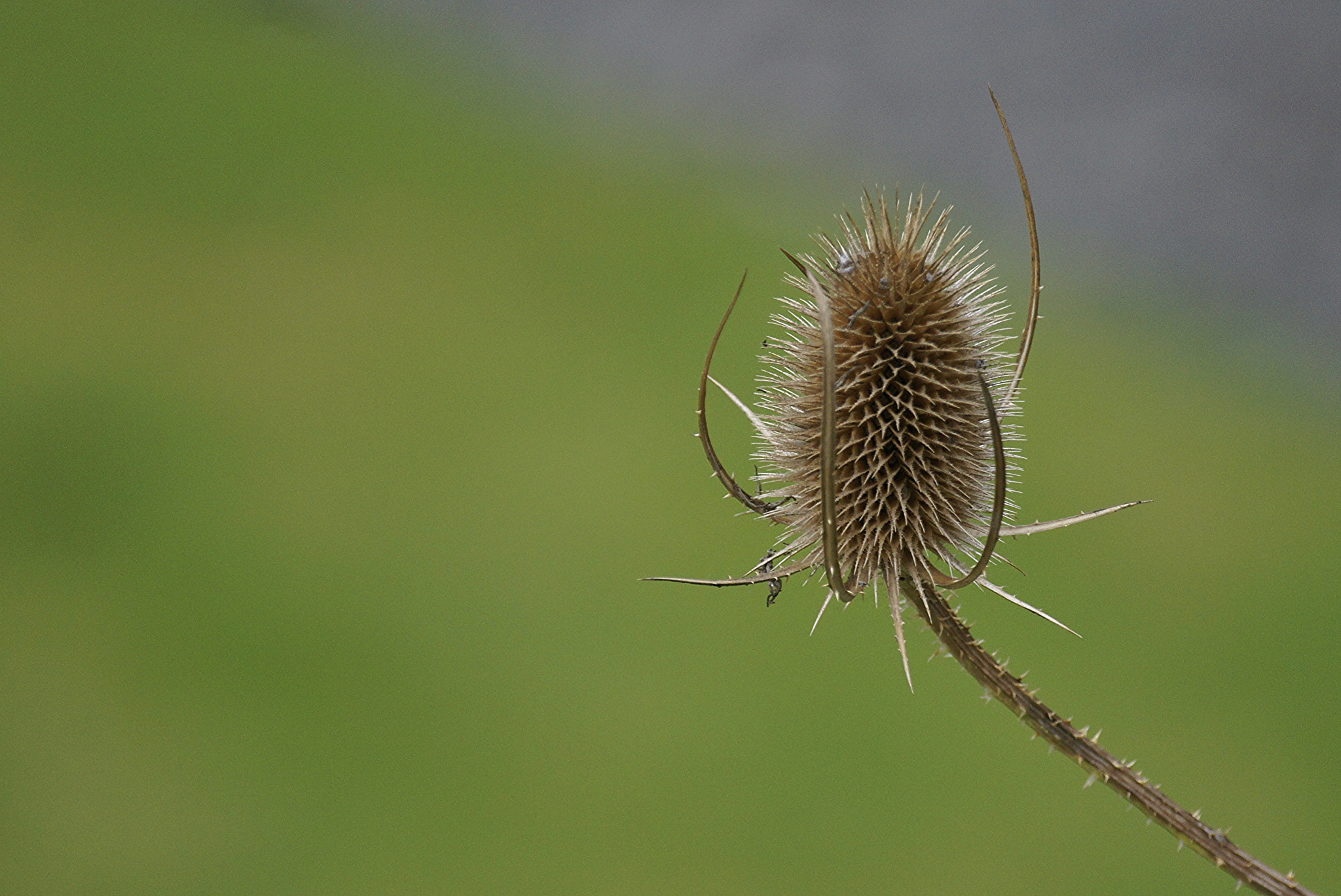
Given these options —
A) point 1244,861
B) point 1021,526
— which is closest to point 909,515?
point 1021,526

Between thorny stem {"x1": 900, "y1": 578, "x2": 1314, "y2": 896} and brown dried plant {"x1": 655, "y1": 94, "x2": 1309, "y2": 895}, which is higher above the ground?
brown dried plant {"x1": 655, "y1": 94, "x2": 1309, "y2": 895}

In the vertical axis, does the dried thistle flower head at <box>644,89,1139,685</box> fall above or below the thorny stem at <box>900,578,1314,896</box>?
above

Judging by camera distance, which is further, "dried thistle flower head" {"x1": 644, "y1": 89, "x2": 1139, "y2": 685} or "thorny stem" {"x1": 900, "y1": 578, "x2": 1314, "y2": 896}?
"dried thistle flower head" {"x1": 644, "y1": 89, "x2": 1139, "y2": 685}

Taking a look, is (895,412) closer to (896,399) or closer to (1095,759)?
(896,399)

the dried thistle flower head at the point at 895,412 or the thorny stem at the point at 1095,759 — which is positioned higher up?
the dried thistle flower head at the point at 895,412

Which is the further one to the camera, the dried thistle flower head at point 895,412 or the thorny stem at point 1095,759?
the dried thistle flower head at point 895,412

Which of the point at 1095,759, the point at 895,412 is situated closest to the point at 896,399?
the point at 895,412
